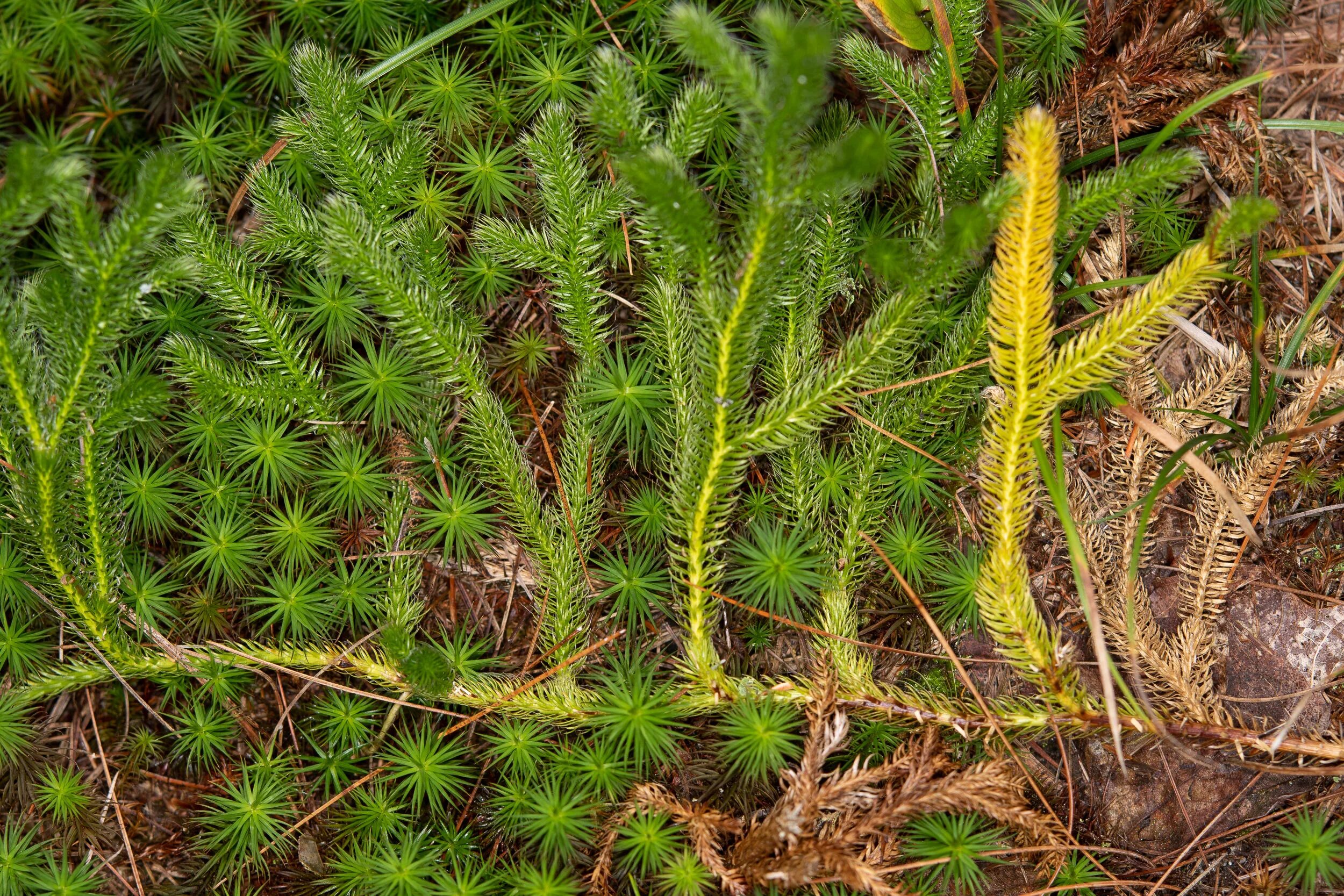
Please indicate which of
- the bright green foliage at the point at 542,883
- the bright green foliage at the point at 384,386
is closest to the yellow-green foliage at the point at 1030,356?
the bright green foliage at the point at 542,883

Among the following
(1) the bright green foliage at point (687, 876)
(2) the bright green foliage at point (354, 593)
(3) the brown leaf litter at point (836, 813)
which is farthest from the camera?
(2) the bright green foliage at point (354, 593)

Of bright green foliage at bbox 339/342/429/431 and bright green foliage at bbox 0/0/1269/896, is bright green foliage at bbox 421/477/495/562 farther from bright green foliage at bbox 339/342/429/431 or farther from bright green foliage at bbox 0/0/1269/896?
bright green foliage at bbox 339/342/429/431

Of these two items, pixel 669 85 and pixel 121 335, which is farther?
pixel 669 85

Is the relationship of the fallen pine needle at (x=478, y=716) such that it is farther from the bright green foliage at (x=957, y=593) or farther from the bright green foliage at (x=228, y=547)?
the bright green foliage at (x=957, y=593)

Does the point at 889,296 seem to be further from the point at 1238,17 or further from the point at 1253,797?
the point at 1253,797

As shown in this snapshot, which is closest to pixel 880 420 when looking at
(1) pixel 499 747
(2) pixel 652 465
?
(2) pixel 652 465

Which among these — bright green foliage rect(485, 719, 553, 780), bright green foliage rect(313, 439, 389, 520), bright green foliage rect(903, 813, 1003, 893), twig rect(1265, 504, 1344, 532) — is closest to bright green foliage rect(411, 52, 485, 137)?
bright green foliage rect(313, 439, 389, 520)

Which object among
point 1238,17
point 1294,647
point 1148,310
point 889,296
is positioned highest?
point 1238,17
